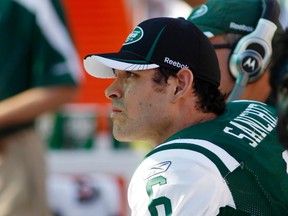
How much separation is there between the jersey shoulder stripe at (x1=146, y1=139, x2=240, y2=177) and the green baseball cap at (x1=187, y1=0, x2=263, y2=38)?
2.72ft

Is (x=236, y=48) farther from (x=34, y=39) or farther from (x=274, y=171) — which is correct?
(x=34, y=39)

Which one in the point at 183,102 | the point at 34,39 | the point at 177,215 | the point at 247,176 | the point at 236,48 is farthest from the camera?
the point at 34,39

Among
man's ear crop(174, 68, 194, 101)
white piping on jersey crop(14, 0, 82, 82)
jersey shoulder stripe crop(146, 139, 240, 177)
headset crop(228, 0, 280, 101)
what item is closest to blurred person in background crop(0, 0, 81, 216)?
white piping on jersey crop(14, 0, 82, 82)

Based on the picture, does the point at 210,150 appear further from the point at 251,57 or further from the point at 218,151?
the point at 251,57

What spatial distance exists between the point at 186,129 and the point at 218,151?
0.17 meters

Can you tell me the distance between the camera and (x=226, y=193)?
2514 millimetres

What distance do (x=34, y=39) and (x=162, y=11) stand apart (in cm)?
626

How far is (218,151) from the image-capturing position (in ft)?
8.51

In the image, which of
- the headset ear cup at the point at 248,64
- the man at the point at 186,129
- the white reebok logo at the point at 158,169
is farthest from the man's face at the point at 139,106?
the headset ear cup at the point at 248,64

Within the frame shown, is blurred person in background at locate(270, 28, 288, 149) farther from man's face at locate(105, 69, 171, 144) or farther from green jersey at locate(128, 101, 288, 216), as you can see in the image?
man's face at locate(105, 69, 171, 144)

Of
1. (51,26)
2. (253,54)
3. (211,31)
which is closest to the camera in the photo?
(253,54)

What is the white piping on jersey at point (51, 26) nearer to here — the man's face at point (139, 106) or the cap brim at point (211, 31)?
the cap brim at point (211, 31)

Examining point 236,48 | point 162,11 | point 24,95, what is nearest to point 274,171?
point 236,48

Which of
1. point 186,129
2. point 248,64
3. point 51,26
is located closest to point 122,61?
point 186,129
